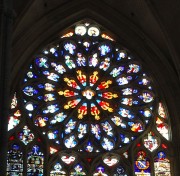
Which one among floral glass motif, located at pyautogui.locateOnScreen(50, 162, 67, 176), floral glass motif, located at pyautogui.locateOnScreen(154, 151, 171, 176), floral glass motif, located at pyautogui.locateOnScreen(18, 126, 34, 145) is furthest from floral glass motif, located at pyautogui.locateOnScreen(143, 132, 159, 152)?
floral glass motif, located at pyautogui.locateOnScreen(18, 126, 34, 145)

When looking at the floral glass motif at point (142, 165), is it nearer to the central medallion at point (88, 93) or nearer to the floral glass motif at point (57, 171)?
the floral glass motif at point (57, 171)

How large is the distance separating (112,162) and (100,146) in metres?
0.50

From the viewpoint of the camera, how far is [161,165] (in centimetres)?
1745

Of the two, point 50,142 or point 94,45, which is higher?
point 94,45

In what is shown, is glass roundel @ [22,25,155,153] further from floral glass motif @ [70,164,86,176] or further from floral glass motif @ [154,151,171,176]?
floral glass motif @ [154,151,171,176]

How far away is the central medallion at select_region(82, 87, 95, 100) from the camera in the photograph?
1838 centimetres

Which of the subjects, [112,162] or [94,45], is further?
[94,45]

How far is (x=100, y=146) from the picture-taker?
17.5 metres
